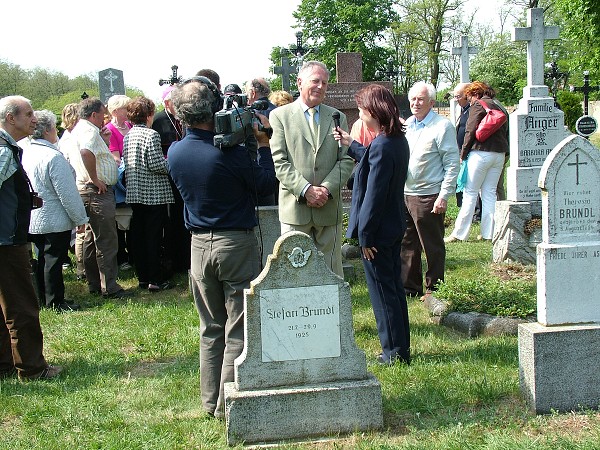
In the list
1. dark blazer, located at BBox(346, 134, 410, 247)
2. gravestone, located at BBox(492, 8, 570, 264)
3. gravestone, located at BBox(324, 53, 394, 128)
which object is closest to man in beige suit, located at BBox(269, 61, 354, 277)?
dark blazer, located at BBox(346, 134, 410, 247)

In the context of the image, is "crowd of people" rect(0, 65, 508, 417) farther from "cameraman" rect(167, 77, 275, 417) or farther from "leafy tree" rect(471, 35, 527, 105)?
"leafy tree" rect(471, 35, 527, 105)

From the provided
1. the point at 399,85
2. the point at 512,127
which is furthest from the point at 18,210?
the point at 399,85

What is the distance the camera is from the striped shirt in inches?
305

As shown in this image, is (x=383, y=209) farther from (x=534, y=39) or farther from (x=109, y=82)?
(x=109, y=82)

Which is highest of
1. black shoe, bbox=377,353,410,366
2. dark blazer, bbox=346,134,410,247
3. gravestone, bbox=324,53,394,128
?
gravestone, bbox=324,53,394,128

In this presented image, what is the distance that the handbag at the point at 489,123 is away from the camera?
387 inches

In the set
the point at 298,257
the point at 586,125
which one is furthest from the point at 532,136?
the point at 586,125

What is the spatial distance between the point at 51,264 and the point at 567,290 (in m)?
5.19

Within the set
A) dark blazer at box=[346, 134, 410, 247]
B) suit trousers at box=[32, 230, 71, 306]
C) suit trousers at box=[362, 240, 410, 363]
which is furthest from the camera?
suit trousers at box=[32, 230, 71, 306]

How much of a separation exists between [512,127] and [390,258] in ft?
15.8

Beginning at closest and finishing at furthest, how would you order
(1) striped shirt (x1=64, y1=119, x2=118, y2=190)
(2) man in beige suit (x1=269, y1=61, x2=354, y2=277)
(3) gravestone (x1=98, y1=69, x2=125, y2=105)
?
(2) man in beige suit (x1=269, y1=61, x2=354, y2=277)
(1) striped shirt (x1=64, y1=119, x2=118, y2=190)
(3) gravestone (x1=98, y1=69, x2=125, y2=105)

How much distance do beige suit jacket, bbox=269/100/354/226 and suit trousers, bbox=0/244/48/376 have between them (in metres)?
2.09

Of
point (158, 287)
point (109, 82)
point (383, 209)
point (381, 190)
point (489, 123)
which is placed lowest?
point (158, 287)

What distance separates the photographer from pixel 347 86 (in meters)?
14.7
